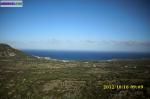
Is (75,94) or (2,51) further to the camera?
(2,51)

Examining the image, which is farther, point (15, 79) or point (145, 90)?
point (15, 79)

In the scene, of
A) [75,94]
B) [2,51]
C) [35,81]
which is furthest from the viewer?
[2,51]

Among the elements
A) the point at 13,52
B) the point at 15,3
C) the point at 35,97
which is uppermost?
the point at 15,3

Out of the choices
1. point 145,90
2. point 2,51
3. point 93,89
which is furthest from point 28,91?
point 2,51

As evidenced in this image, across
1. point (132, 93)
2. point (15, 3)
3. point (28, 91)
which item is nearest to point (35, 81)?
point (28, 91)

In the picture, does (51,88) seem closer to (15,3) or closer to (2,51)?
(15,3)

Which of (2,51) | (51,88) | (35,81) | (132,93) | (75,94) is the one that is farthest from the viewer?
(2,51)

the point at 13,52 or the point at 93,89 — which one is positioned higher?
the point at 13,52

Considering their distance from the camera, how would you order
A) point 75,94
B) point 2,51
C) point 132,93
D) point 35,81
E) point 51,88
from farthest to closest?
point 2,51, point 35,81, point 51,88, point 75,94, point 132,93

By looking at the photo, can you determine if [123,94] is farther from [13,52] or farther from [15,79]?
[13,52]
